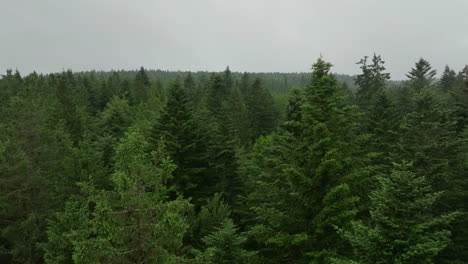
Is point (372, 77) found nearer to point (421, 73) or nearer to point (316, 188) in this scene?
point (421, 73)

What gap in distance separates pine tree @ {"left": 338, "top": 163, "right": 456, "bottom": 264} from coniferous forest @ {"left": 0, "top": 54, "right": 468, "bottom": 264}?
4 centimetres

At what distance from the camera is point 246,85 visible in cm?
7912

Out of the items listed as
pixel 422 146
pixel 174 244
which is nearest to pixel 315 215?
pixel 174 244

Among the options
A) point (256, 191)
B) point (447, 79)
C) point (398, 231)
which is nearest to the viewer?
point (398, 231)

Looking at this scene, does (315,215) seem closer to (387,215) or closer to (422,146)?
(387,215)

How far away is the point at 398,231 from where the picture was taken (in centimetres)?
991

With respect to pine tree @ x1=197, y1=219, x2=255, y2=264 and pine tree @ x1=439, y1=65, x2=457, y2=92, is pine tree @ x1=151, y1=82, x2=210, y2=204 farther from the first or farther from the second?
pine tree @ x1=439, y1=65, x2=457, y2=92

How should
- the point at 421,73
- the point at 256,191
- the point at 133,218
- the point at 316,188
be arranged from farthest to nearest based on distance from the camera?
the point at 421,73 → the point at 256,191 → the point at 316,188 → the point at 133,218

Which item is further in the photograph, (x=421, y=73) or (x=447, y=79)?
(x=447, y=79)

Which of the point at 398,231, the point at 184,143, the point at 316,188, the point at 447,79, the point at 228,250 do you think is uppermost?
the point at 447,79

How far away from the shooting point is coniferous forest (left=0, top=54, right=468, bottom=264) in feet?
33.6

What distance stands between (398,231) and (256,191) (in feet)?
27.9

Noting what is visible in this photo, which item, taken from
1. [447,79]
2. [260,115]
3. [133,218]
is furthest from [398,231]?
[447,79]

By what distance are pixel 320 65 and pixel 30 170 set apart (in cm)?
1749
